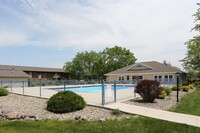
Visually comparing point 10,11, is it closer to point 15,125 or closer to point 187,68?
point 15,125

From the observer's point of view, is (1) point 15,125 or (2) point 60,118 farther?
(2) point 60,118

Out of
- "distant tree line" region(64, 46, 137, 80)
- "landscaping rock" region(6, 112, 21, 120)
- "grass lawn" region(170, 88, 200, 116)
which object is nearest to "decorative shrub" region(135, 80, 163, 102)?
"grass lawn" region(170, 88, 200, 116)

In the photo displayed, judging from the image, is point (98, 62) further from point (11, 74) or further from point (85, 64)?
point (11, 74)

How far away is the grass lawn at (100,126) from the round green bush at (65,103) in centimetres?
154

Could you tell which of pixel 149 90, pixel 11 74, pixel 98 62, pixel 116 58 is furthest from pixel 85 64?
pixel 149 90

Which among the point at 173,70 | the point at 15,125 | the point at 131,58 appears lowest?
the point at 15,125

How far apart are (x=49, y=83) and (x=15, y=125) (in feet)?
76.7

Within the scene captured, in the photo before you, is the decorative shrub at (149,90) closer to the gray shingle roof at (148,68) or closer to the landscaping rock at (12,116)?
the landscaping rock at (12,116)

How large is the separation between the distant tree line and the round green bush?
42.5 m

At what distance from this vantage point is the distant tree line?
5291 centimetres

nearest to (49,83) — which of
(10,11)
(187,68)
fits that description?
(10,11)

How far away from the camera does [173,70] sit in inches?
1441

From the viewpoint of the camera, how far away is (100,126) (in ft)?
23.2

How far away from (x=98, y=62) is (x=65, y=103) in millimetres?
43589
